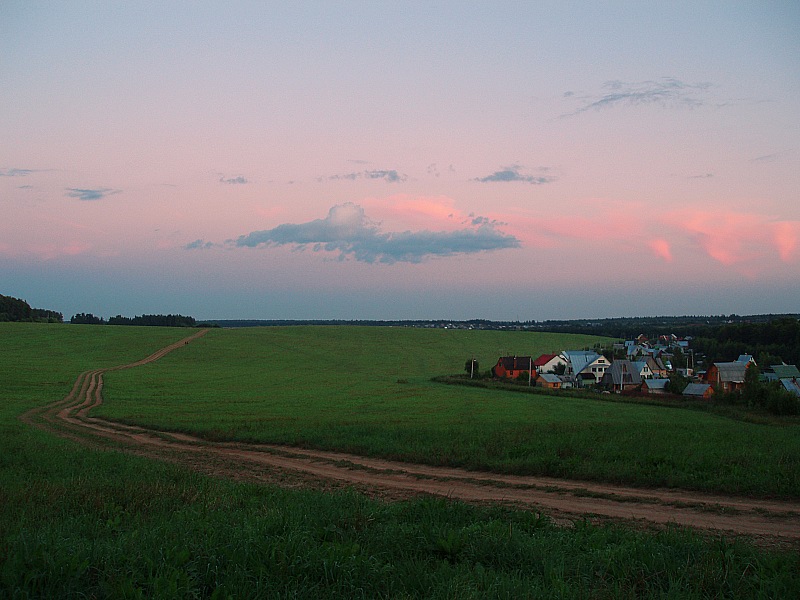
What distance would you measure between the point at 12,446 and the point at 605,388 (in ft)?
191

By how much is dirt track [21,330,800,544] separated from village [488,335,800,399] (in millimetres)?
34560

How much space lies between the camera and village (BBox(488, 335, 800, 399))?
5306 centimetres

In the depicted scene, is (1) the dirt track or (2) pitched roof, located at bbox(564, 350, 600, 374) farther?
(2) pitched roof, located at bbox(564, 350, 600, 374)

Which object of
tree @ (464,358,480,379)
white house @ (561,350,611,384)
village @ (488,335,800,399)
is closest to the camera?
village @ (488,335,800,399)

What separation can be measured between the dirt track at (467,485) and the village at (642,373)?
3456cm

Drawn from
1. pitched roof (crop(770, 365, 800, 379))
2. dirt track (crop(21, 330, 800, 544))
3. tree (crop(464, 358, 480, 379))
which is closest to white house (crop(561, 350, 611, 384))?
tree (crop(464, 358, 480, 379))

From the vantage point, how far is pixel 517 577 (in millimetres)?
5613

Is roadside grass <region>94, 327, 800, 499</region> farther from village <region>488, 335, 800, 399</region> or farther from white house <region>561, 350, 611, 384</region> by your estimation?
white house <region>561, 350, 611, 384</region>

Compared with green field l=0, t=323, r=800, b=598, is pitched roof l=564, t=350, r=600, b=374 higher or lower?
lower

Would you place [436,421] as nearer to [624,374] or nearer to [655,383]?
[655,383]

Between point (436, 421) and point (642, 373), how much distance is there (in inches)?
1803

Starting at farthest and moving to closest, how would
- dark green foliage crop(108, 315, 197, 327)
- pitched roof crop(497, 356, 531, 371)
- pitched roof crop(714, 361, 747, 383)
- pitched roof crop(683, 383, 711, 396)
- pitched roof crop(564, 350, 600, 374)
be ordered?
dark green foliage crop(108, 315, 197, 327) < pitched roof crop(564, 350, 600, 374) < pitched roof crop(497, 356, 531, 371) < pitched roof crop(714, 361, 747, 383) < pitched roof crop(683, 383, 711, 396)

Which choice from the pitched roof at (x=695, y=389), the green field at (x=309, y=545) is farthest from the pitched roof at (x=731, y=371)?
the green field at (x=309, y=545)

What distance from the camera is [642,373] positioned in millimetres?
65312
